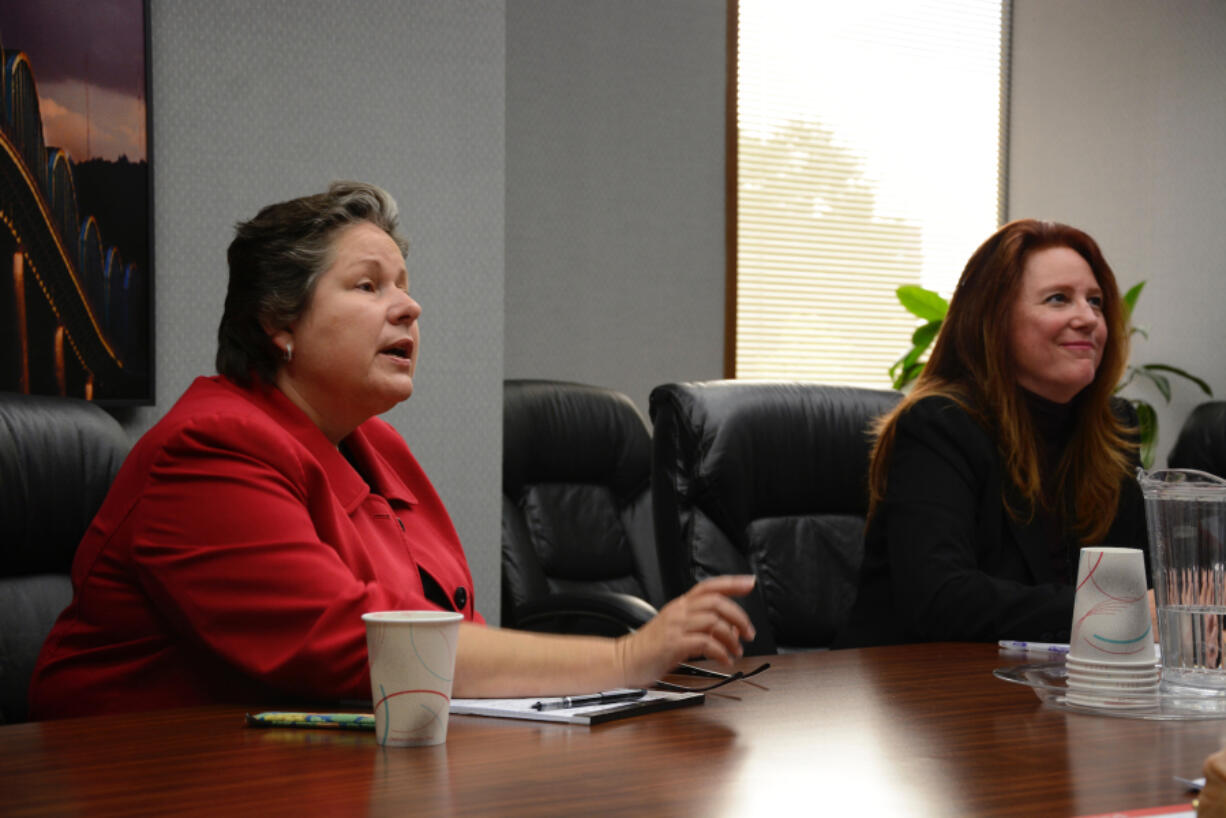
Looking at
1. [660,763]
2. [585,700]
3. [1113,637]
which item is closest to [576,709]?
[585,700]

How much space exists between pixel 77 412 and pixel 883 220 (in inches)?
160

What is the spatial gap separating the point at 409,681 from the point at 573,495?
2.25 m

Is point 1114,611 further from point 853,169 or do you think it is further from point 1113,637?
point 853,169

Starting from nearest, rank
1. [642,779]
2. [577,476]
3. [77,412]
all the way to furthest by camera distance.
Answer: [642,779]
[77,412]
[577,476]

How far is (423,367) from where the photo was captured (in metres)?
2.46

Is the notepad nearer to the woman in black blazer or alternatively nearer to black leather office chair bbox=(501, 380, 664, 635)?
the woman in black blazer

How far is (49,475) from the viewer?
4.81 ft

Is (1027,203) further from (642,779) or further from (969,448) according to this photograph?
(642,779)

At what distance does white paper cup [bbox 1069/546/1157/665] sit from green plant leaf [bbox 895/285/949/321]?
3.57 meters

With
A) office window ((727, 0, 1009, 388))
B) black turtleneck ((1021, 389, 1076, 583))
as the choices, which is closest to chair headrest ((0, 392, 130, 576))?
black turtleneck ((1021, 389, 1076, 583))

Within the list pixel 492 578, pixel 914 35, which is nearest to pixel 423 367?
pixel 492 578

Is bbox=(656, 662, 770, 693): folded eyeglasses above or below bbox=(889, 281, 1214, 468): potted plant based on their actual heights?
below

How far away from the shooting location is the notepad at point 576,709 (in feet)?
3.52

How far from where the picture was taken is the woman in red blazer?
3.88 feet
